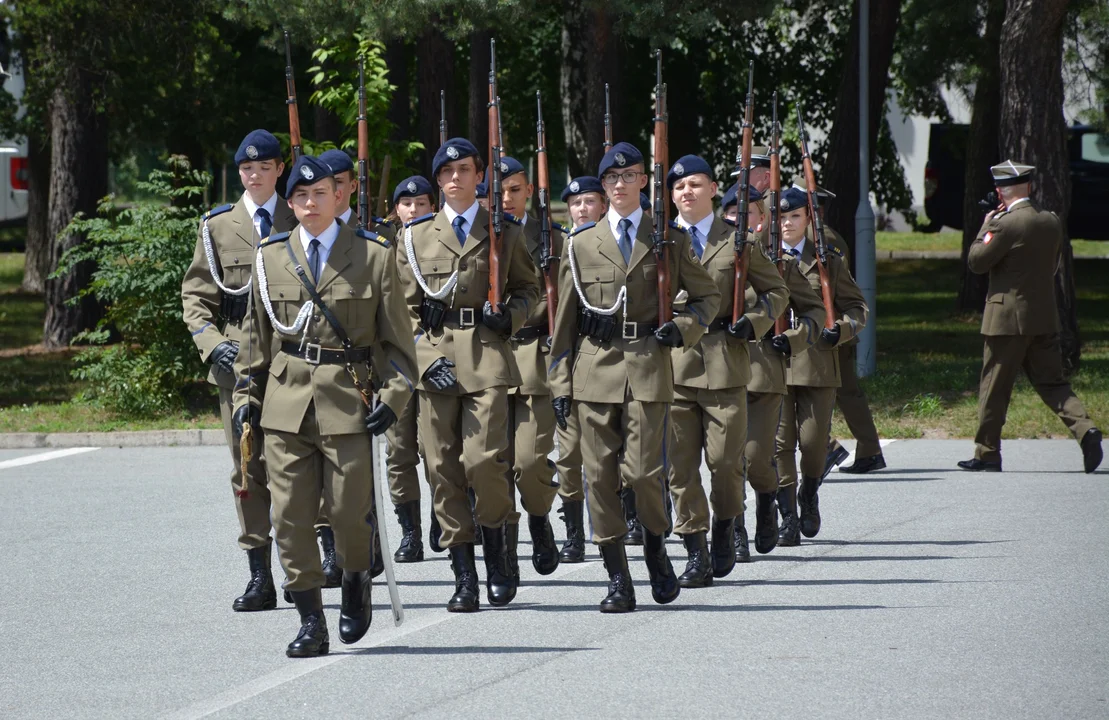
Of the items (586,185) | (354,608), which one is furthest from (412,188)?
(354,608)

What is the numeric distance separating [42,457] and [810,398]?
7.24m

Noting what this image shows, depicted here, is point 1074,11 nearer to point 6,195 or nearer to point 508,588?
point 508,588

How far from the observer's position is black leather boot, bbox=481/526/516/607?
25.7ft

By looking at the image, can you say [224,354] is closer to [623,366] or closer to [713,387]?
[623,366]

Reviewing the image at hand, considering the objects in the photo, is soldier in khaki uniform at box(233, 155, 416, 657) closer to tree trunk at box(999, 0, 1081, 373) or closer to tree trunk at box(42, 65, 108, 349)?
tree trunk at box(999, 0, 1081, 373)

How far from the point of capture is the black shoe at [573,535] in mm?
9133

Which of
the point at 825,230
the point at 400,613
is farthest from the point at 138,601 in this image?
the point at 825,230

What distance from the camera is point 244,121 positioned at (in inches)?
1028

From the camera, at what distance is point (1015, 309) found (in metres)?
12.2

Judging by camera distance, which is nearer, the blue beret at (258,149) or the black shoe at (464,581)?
the black shoe at (464,581)

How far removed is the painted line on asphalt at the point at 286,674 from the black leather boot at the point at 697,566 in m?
1.20

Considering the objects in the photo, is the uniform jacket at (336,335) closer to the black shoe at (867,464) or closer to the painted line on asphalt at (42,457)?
the black shoe at (867,464)

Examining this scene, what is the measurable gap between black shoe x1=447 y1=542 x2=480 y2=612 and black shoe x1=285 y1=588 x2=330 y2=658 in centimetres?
103

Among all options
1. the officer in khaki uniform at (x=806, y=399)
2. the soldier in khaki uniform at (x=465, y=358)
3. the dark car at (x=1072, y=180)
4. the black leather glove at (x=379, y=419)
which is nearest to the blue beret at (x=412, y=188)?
the soldier in khaki uniform at (x=465, y=358)
